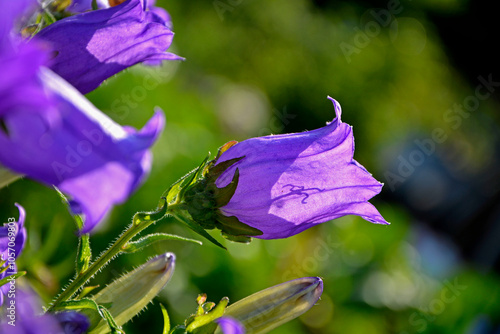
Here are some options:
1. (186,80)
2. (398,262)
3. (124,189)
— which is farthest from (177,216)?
(186,80)

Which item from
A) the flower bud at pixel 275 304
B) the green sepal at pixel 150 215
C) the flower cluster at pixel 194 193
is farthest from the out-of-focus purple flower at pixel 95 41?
the flower bud at pixel 275 304

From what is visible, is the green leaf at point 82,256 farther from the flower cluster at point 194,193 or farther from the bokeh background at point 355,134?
the bokeh background at point 355,134

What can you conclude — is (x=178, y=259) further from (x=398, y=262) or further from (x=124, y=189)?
(x=124, y=189)

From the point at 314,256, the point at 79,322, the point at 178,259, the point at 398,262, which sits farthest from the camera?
the point at 398,262

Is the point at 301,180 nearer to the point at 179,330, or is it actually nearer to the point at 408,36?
the point at 179,330

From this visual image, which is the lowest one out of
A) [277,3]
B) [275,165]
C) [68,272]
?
[277,3]

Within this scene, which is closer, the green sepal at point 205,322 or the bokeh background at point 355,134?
the green sepal at point 205,322
